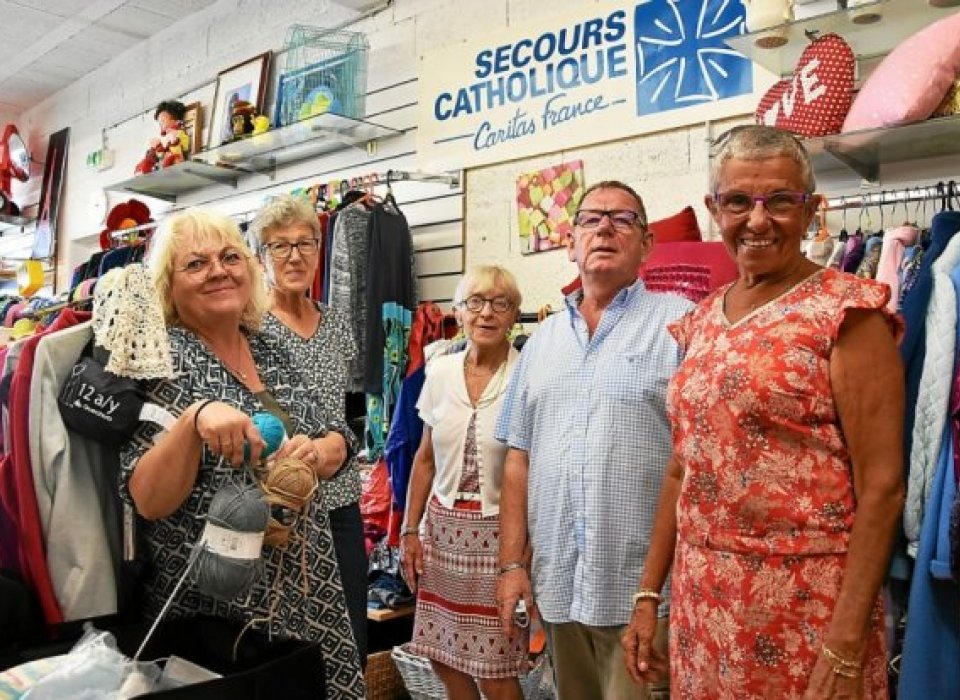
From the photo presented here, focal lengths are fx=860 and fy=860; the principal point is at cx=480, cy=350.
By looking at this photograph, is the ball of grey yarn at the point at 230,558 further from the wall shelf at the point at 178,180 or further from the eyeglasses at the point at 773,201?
the wall shelf at the point at 178,180

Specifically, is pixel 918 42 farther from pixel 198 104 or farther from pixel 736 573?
pixel 198 104

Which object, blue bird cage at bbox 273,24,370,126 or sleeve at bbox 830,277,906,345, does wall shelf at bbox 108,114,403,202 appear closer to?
blue bird cage at bbox 273,24,370,126

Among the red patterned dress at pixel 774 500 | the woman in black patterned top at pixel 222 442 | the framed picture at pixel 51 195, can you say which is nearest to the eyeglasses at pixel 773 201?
the red patterned dress at pixel 774 500

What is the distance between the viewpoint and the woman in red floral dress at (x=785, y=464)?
4.52 ft

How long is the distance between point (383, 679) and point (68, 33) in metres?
5.22

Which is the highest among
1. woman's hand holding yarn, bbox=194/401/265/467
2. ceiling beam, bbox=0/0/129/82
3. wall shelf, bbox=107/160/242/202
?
ceiling beam, bbox=0/0/129/82

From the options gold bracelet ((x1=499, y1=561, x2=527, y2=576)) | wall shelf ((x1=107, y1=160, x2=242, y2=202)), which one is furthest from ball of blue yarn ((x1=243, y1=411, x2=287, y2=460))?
wall shelf ((x1=107, y1=160, x2=242, y2=202))

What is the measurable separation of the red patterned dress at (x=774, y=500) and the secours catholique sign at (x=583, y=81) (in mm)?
1938

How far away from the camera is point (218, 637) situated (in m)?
1.45

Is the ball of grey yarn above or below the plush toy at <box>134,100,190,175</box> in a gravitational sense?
below

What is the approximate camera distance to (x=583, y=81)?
3629 mm

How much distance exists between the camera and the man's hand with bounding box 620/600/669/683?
1739mm

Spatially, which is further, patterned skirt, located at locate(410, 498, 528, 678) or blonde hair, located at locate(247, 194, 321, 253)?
blonde hair, located at locate(247, 194, 321, 253)

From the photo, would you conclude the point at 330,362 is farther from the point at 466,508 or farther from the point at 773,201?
the point at 773,201
